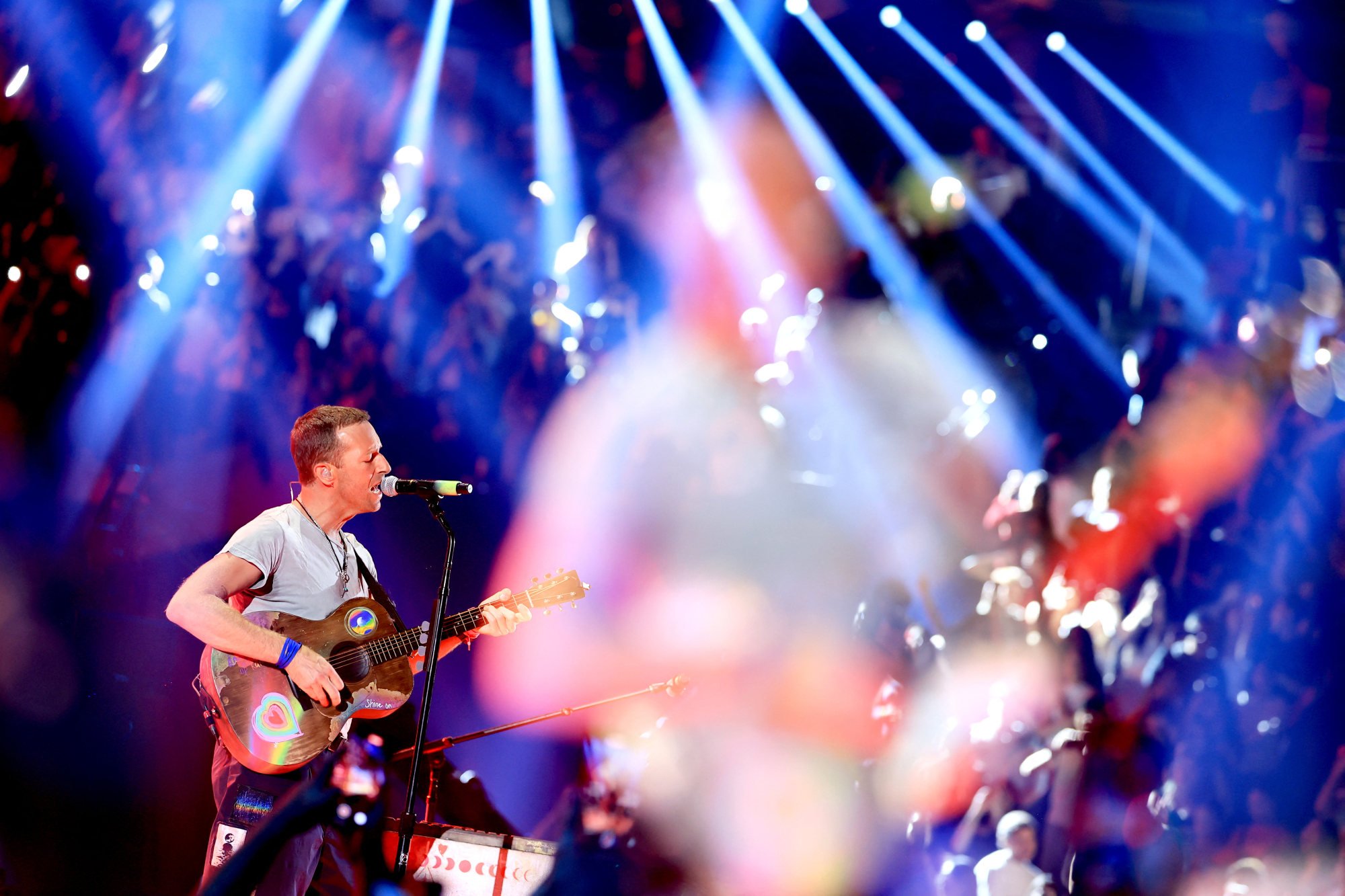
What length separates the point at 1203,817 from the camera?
4.63 meters

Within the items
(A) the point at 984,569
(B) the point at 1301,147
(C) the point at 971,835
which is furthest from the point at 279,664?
(B) the point at 1301,147

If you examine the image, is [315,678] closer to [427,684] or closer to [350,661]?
[350,661]

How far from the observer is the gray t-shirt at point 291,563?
2330 millimetres

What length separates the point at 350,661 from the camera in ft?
8.09

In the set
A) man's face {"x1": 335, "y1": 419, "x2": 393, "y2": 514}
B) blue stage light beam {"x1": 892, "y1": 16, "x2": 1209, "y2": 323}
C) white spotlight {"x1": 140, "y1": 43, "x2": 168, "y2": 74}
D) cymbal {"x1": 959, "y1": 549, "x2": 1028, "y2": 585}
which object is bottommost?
cymbal {"x1": 959, "y1": 549, "x2": 1028, "y2": 585}

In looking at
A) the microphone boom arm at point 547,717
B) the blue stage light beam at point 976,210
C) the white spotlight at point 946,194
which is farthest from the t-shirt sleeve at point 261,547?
the white spotlight at point 946,194

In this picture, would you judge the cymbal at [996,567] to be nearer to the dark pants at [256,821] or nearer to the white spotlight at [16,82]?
the dark pants at [256,821]

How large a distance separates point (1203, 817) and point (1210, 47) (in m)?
4.46

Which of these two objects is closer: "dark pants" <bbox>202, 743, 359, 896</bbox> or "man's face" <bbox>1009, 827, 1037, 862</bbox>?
"dark pants" <bbox>202, 743, 359, 896</bbox>

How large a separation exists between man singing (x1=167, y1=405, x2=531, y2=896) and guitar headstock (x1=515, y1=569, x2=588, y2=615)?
0.07 metres

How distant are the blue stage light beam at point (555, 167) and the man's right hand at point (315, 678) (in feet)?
11.7

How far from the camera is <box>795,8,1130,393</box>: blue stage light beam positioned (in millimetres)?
6176

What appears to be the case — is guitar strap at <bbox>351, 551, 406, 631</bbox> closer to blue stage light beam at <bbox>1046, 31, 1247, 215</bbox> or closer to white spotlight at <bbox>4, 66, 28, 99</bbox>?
white spotlight at <bbox>4, 66, 28, 99</bbox>

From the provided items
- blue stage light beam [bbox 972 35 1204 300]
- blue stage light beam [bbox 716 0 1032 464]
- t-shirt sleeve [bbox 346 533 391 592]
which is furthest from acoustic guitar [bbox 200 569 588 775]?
blue stage light beam [bbox 972 35 1204 300]
